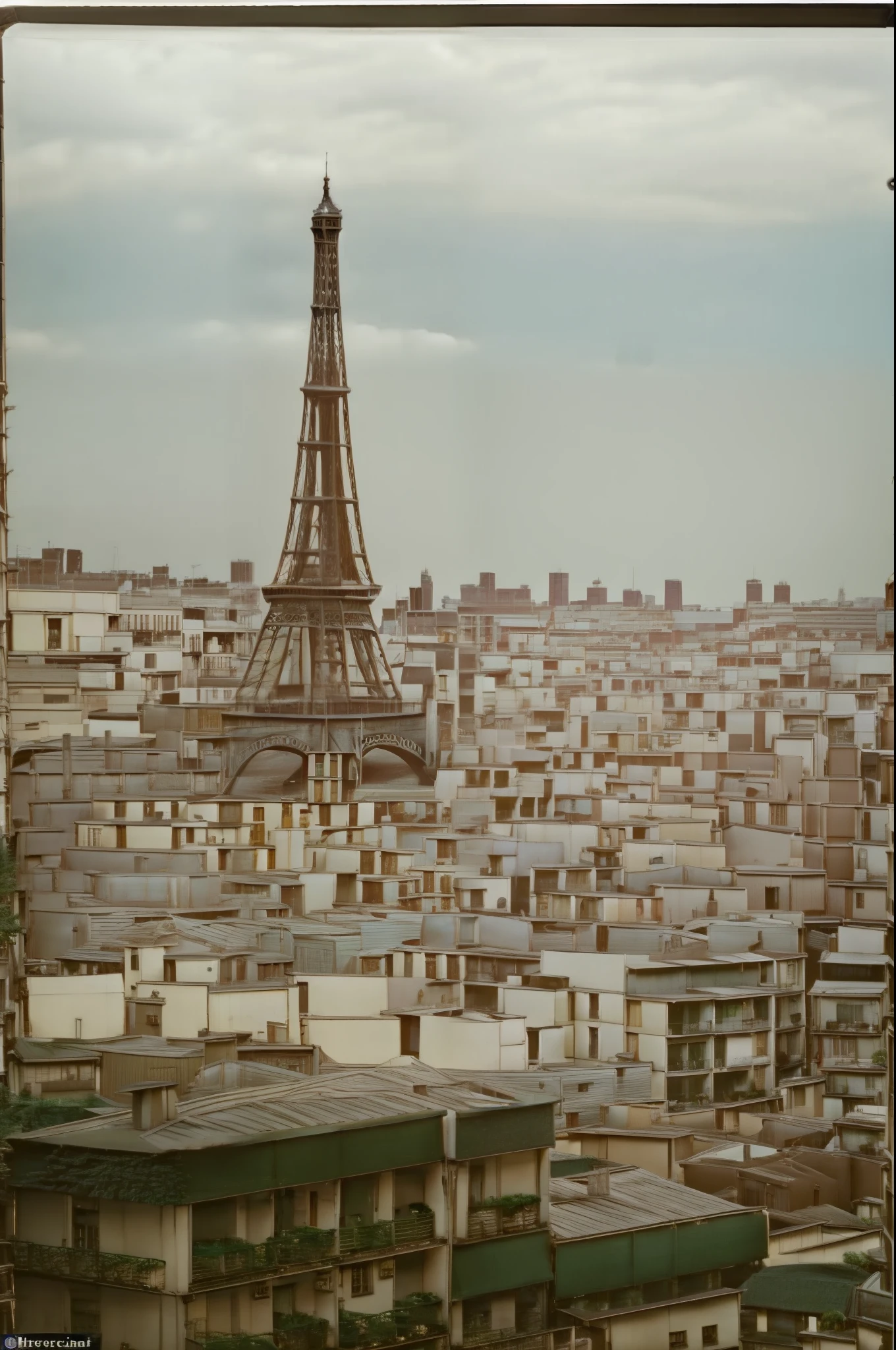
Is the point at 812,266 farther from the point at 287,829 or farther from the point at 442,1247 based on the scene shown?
the point at 442,1247

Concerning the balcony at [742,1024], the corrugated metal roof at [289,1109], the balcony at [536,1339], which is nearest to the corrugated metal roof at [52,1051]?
the corrugated metal roof at [289,1109]

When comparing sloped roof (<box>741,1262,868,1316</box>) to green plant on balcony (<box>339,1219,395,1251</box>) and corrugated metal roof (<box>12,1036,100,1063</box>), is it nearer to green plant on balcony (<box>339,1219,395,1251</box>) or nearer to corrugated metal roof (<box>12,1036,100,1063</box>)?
green plant on balcony (<box>339,1219,395,1251</box>)

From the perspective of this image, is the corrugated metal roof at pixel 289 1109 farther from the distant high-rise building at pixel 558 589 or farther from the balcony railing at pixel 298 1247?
the distant high-rise building at pixel 558 589

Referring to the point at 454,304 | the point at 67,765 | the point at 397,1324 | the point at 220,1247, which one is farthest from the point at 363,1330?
the point at 454,304

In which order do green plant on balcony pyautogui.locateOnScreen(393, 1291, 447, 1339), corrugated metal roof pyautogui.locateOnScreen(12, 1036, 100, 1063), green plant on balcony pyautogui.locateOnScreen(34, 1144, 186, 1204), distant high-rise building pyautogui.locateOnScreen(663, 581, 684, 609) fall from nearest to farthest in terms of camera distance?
1. green plant on balcony pyautogui.locateOnScreen(34, 1144, 186, 1204)
2. green plant on balcony pyautogui.locateOnScreen(393, 1291, 447, 1339)
3. corrugated metal roof pyautogui.locateOnScreen(12, 1036, 100, 1063)
4. distant high-rise building pyautogui.locateOnScreen(663, 581, 684, 609)

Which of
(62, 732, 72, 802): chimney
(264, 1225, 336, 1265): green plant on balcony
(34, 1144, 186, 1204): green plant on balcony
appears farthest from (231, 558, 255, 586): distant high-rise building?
(264, 1225, 336, 1265): green plant on balcony
